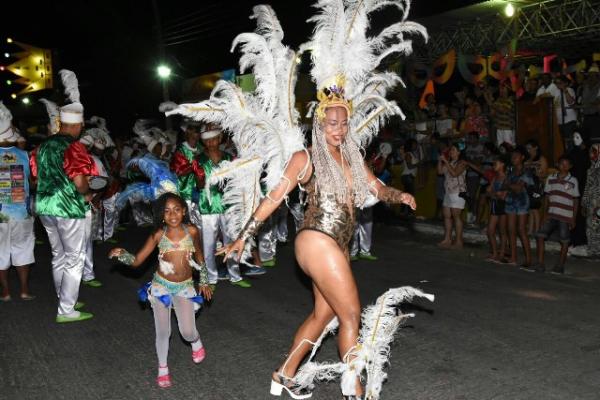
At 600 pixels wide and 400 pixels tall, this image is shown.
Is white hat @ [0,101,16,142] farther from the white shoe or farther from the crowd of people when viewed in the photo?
the crowd of people

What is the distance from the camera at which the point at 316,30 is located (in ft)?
13.9

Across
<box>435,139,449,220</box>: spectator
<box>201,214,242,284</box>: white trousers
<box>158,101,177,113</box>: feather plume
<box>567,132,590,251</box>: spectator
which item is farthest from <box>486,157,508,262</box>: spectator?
<box>158,101,177,113</box>: feather plume

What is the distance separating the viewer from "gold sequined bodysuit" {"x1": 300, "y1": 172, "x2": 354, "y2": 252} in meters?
3.91

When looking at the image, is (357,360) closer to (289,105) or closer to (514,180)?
(289,105)

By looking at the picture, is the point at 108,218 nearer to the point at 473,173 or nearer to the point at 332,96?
the point at 473,173

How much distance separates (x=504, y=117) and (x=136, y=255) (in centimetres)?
1053

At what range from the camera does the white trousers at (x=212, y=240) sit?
24.7ft

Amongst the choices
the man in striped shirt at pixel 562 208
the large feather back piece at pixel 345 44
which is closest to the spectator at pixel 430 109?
the man in striped shirt at pixel 562 208

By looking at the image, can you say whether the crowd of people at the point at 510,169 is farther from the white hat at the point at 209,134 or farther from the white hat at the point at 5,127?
the white hat at the point at 5,127

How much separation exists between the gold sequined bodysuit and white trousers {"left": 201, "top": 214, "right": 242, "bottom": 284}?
364 centimetres

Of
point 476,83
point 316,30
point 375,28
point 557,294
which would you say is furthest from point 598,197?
point 375,28

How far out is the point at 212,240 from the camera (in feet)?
25.0

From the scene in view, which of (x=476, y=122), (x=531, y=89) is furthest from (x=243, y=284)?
(x=531, y=89)

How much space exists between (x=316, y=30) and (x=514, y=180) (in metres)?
5.54
